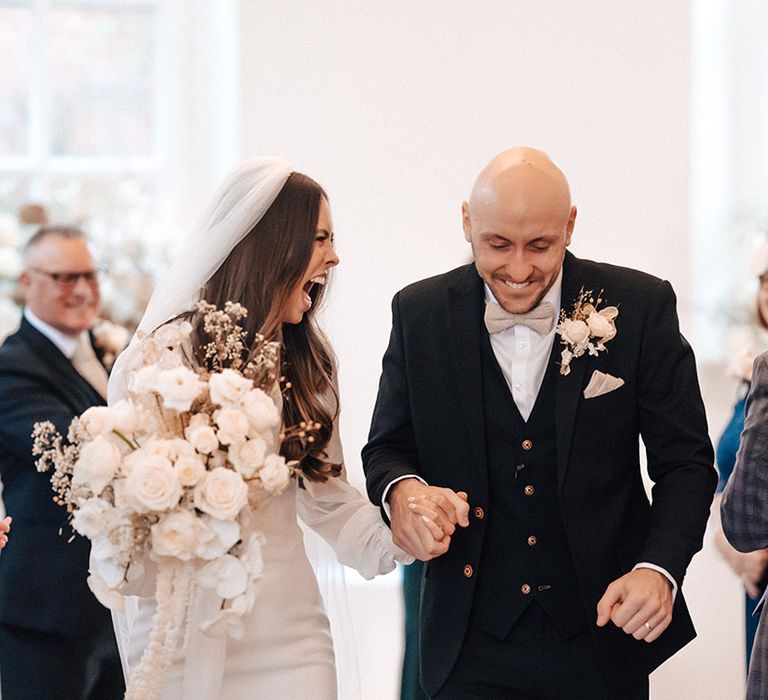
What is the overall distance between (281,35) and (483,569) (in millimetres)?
4230

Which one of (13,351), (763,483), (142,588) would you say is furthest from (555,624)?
(13,351)

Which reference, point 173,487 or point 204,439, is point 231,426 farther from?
point 173,487

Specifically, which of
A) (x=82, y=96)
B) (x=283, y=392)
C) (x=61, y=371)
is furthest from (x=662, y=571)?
(x=82, y=96)

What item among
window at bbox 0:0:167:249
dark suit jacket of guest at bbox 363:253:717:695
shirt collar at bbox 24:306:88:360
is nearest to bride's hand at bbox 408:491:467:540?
dark suit jacket of guest at bbox 363:253:717:695

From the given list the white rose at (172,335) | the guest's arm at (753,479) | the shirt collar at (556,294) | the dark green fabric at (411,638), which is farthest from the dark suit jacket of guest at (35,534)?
the guest's arm at (753,479)

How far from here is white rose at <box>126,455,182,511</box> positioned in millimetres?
2484

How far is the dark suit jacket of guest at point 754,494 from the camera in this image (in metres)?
2.58

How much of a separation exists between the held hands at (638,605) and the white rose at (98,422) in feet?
3.59

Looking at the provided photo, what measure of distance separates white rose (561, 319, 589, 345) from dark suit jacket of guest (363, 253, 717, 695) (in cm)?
6

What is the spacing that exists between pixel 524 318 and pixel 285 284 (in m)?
0.71

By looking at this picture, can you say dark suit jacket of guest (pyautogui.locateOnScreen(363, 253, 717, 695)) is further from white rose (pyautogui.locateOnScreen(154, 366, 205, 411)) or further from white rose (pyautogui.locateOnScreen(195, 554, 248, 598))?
white rose (pyautogui.locateOnScreen(154, 366, 205, 411))

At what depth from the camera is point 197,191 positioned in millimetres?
6961

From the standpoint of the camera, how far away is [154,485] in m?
2.49

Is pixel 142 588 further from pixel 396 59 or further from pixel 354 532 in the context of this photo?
pixel 396 59
